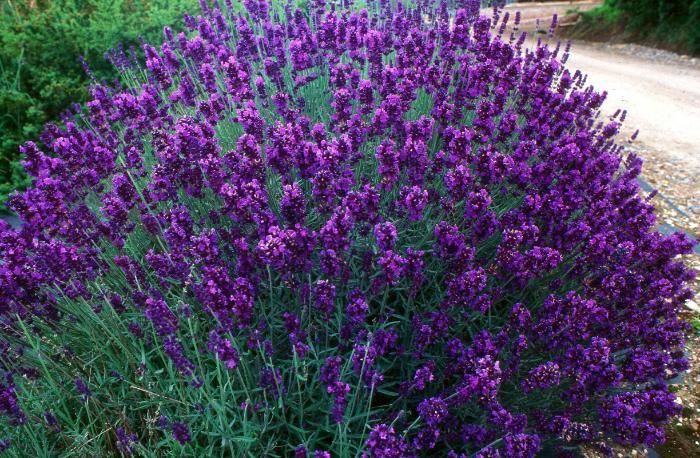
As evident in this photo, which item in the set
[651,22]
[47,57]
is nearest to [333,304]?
[47,57]

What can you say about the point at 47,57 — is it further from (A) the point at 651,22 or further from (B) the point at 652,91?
(A) the point at 651,22

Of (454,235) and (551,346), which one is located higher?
(454,235)

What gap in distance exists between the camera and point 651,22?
12547mm

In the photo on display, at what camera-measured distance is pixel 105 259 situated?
2.66m

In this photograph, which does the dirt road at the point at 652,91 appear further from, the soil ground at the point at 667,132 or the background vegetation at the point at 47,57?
the background vegetation at the point at 47,57

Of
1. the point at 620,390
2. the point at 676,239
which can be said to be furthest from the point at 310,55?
the point at 620,390

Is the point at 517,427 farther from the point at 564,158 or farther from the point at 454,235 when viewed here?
the point at 564,158

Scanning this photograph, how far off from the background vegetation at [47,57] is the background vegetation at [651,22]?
1052 centimetres

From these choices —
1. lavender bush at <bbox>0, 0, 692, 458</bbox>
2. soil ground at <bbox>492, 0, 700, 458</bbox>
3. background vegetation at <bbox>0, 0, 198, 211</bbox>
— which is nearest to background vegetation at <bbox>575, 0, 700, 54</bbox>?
soil ground at <bbox>492, 0, 700, 458</bbox>

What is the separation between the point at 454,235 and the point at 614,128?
7.44 feet

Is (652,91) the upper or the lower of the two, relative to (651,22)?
lower

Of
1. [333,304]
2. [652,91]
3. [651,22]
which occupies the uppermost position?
[333,304]

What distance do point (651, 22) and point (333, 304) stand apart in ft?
45.8

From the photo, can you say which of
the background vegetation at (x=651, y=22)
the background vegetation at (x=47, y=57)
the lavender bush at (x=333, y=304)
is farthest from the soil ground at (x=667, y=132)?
the background vegetation at (x=47, y=57)
